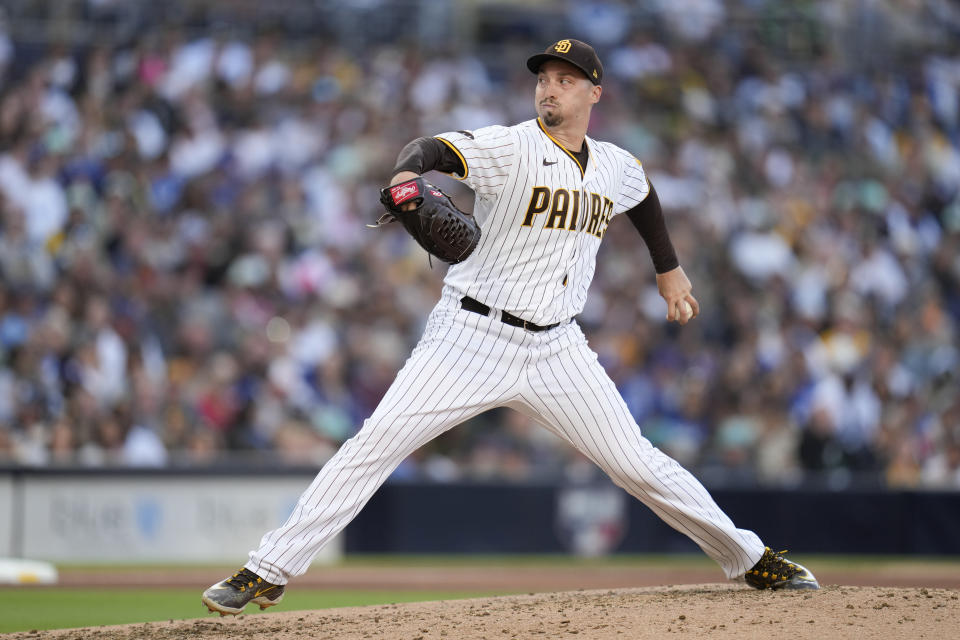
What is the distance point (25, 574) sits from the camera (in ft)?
27.3

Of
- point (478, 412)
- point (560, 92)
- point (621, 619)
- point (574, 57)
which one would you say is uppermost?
point (574, 57)

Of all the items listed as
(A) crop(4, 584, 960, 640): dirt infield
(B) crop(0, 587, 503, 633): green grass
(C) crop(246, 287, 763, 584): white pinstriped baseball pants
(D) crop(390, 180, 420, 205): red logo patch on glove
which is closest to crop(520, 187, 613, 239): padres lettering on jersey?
(C) crop(246, 287, 763, 584): white pinstriped baseball pants

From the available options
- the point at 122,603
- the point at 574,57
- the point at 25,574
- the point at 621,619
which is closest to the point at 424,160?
the point at 574,57

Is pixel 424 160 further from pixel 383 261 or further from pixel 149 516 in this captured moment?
pixel 383 261

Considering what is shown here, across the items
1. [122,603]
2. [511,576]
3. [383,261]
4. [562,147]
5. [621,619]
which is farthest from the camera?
[383,261]

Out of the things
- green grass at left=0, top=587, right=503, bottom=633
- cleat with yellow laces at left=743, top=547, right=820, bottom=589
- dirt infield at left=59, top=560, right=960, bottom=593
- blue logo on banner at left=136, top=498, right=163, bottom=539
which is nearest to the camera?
cleat with yellow laces at left=743, top=547, right=820, bottom=589

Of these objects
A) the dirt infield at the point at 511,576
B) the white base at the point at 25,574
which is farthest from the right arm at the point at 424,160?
the white base at the point at 25,574

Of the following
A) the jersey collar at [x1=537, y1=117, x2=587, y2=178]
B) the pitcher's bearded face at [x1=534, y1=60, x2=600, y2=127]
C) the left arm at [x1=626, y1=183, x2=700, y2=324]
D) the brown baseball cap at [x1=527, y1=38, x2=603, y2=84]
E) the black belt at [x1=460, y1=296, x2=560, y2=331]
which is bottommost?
the black belt at [x1=460, y1=296, x2=560, y2=331]

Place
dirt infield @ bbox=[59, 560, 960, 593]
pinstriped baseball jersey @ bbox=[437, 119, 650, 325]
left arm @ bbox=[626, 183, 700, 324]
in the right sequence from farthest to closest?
dirt infield @ bbox=[59, 560, 960, 593] → left arm @ bbox=[626, 183, 700, 324] → pinstriped baseball jersey @ bbox=[437, 119, 650, 325]

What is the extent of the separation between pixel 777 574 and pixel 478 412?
1393 mm

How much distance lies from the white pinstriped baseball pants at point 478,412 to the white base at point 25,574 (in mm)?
4481

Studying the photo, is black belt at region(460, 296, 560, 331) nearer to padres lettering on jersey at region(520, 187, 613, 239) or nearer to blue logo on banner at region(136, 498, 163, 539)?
padres lettering on jersey at region(520, 187, 613, 239)

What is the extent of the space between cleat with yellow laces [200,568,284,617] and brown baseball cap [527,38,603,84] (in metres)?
2.12

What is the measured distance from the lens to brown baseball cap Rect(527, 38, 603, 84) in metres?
4.64
